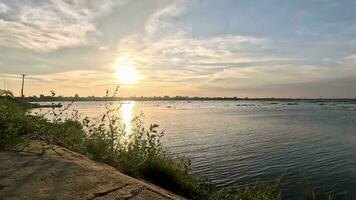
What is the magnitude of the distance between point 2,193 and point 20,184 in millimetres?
456

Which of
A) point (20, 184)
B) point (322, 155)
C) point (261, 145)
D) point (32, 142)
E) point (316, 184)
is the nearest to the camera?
point (20, 184)

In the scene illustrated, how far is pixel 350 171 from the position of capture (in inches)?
814

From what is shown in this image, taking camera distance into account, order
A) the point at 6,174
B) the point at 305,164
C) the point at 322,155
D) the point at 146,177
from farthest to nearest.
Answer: the point at 322,155 < the point at 305,164 < the point at 146,177 < the point at 6,174

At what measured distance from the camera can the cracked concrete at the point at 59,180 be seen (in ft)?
21.5

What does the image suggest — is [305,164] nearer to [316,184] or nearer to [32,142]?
[316,184]

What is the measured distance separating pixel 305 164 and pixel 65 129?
15.8 metres

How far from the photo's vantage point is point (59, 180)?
7121mm


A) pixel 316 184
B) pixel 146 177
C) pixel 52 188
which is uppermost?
pixel 52 188

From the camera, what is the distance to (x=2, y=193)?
634cm

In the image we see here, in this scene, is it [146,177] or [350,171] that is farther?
[350,171]

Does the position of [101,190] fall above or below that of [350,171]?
above

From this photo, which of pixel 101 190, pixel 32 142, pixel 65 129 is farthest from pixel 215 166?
pixel 101 190

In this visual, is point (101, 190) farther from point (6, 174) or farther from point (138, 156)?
point (138, 156)

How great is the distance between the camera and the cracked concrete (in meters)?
6.54
